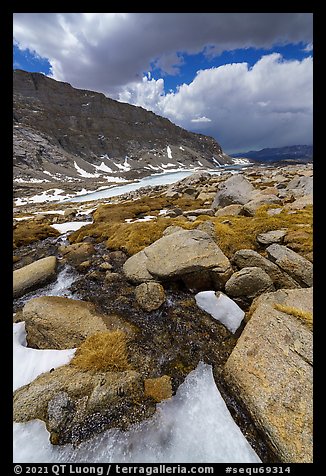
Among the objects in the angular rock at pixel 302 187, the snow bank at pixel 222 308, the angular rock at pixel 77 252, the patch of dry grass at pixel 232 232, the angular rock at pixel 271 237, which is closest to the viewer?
the snow bank at pixel 222 308

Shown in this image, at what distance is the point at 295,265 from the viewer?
30.6 ft

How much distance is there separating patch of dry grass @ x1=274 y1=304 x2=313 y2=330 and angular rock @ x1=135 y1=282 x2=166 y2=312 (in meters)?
4.53

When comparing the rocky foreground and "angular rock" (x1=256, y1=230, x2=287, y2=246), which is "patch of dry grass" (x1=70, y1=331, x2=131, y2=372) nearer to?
the rocky foreground

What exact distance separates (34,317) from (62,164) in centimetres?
20113

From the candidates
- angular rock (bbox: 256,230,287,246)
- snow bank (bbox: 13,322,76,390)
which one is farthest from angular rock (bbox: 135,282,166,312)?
angular rock (bbox: 256,230,287,246)

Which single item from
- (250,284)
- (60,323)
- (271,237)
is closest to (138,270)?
(60,323)

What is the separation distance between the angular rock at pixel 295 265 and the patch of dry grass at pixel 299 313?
2704 millimetres

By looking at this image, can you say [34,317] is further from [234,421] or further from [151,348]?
[234,421]

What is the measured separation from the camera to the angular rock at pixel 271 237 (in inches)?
460

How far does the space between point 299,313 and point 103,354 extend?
591 cm

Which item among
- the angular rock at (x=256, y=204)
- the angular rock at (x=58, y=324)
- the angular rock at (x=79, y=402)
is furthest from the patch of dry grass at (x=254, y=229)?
the angular rock at (x=79, y=402)

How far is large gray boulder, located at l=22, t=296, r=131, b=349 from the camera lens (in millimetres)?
7399

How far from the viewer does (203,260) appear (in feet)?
32.9

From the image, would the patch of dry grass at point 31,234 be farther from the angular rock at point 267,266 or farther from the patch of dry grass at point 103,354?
the angular rock at point 267,266
